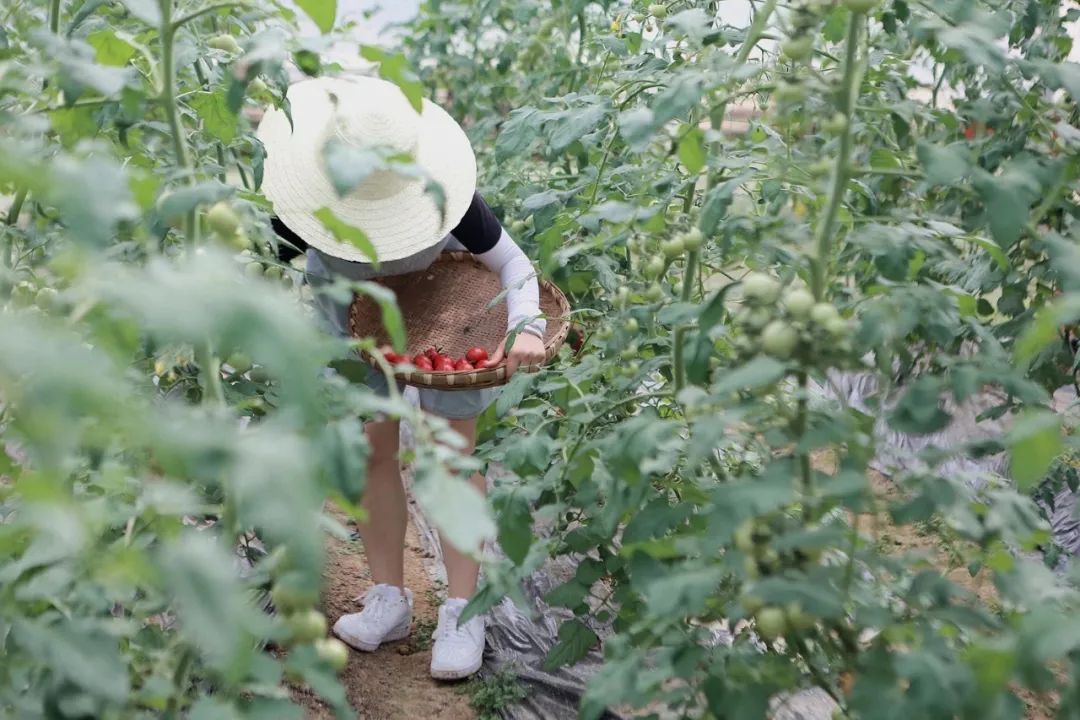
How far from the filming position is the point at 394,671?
2.12m

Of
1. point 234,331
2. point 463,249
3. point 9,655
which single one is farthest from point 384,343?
point 234,331

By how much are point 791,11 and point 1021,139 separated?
3.10 ft

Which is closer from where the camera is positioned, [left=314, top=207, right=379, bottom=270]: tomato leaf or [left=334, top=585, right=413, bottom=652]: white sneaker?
[left=314, top=207, right=379, bottom=270]: tomato leaf

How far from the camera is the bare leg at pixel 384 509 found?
2123mm

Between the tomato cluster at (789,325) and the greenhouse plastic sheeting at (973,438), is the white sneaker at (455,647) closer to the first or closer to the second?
the greenhouse plastic sheeting at (973,438)

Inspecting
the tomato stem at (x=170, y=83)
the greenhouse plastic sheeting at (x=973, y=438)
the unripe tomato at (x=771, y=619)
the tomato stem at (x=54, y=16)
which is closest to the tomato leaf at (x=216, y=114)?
the tomato stem at (x=54, y=16)

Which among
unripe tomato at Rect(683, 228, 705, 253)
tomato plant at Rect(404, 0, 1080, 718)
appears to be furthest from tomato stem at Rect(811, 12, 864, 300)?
unripe tomato at Rect(683, 228, 705, 253)

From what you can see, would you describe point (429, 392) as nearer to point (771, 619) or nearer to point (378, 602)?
point (378, 602)

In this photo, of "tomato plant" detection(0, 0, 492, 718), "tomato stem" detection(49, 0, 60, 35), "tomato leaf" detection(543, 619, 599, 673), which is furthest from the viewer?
"tomato leaf" detection(543, 619, 599, 673)

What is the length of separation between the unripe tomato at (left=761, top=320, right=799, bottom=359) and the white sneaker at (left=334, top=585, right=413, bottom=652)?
1448mm

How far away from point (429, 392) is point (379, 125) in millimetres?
543

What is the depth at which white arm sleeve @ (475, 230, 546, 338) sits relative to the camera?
187cm

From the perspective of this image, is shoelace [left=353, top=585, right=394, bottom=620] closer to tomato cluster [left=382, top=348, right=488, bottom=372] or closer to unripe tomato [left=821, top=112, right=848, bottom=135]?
tomato cluster [left=382, top=348, right=488, bottom=372]

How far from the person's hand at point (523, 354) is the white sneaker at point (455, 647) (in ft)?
1.77
